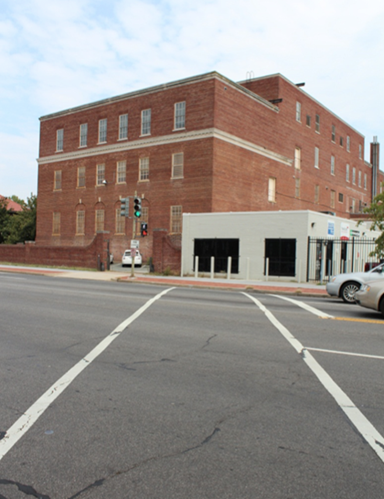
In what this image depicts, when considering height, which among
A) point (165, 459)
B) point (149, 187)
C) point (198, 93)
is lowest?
point (165, 459)

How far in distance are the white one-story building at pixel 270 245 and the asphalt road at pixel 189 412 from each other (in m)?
16.4

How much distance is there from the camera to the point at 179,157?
128 ft

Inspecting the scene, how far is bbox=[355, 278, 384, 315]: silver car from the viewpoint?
38.5 ft

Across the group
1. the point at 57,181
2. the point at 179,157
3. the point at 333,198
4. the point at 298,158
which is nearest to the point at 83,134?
the point at 57,181

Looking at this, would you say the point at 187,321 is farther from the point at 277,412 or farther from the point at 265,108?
the point at 265,108

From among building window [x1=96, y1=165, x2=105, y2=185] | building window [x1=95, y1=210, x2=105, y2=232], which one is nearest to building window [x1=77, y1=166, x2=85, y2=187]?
building window [x1=96, y1=165, x2=105, y2=185]

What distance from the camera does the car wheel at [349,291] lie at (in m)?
16.3

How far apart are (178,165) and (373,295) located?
28.9 m

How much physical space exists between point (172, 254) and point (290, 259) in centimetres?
820

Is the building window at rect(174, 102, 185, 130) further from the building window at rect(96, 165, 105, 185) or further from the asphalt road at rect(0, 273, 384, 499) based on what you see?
the asphalt road at rect(0, 273, 384, 499)

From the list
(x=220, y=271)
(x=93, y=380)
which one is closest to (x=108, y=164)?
(x=220, y=271)

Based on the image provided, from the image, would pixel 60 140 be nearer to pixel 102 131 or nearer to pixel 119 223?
pixel 102 131

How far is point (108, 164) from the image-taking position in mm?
44062

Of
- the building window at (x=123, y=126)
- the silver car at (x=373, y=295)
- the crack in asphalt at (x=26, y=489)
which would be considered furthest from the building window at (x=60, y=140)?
the crack in asphalt at (x=26, y=489)
